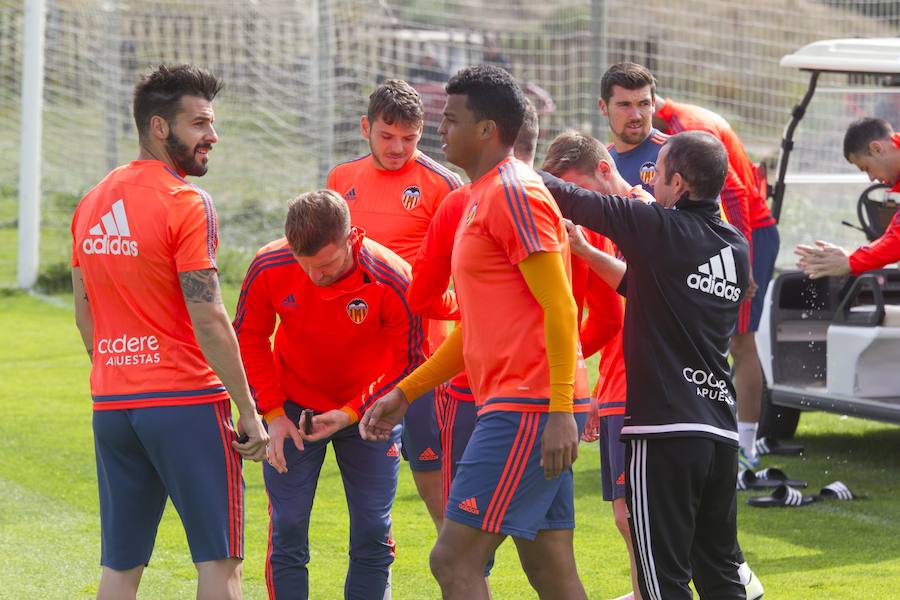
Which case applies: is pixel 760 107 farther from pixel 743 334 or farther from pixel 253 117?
pixel 743 334

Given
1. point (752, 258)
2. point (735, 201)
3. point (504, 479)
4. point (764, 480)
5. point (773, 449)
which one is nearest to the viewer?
point (504, 479)

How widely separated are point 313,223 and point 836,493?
415cm

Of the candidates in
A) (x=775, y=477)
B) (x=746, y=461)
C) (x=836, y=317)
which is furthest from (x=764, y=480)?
(x=836, y=317)

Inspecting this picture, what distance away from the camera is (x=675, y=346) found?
4387 mm

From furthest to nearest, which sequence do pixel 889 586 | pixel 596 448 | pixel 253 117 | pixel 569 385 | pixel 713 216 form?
1. pixel 253 117
2. pixel 596 448
3. pixel 889 586
4. pixel 713 216
5. pixel 569 385

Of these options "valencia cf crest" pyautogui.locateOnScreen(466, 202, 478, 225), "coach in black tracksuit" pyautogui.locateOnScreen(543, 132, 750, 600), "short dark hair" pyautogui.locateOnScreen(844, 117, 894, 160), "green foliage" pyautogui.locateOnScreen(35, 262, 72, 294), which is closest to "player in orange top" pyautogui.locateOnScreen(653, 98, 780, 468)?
"short dark hair" pyautogui.locateOnScreen(844, 117, 894, 160)

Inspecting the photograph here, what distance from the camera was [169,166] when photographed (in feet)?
14.9

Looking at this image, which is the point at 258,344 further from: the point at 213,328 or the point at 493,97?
the point at 493,97

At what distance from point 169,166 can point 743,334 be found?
459cm

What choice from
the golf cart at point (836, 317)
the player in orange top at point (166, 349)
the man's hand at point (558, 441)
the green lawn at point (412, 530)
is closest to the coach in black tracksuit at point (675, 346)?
the man's hand at point (558, 441)

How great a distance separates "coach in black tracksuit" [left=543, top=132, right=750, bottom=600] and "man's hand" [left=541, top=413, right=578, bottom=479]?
356 millimetres

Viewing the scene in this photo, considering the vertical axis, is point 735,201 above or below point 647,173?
below

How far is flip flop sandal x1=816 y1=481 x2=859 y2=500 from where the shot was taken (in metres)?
7.60

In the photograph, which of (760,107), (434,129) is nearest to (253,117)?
(434,129)
